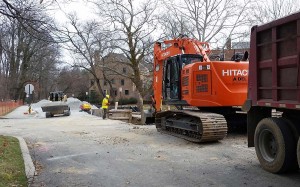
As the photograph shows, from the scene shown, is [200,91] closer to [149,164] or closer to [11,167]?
[149,164]

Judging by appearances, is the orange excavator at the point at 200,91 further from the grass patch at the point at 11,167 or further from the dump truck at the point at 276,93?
the grass patch at the point at 11,167

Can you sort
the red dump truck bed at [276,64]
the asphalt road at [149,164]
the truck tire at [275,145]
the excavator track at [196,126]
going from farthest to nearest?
1. the excavator track at [196,126]
2. the asphalt road at [149,164]
3. the truck tire at [275,145]
4. the red dump truck bed at [276,64]

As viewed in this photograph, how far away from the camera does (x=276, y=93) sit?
6797 mm

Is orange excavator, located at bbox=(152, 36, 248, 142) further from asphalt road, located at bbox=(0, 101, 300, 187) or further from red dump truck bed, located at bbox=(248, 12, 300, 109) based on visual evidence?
red dump truck bed, located at bbox=(248, 12, 300, 109)

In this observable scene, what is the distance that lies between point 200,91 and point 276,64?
5129 mm

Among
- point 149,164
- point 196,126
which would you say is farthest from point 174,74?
point 149,164

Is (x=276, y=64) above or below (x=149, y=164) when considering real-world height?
above

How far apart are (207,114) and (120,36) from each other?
82.5 ft

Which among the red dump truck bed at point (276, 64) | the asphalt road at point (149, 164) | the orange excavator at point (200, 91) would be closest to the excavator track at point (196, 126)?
the orange excavator at point (200, 91)

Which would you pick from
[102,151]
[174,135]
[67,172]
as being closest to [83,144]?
[102,151]

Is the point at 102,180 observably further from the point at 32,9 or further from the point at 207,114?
the point at 207,114

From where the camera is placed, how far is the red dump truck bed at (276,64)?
6305 mm

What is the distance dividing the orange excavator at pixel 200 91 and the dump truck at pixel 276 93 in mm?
2678

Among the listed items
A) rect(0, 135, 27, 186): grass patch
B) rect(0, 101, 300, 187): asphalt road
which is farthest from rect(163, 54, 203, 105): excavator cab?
rect(0, 135, 27, 186): grass patch
